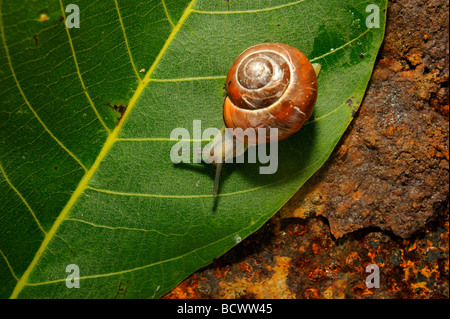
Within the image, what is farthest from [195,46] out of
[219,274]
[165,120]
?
[219,274]

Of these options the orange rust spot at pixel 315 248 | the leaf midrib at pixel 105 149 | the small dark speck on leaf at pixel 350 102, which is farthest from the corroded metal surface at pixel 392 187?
the leaf midrib at pixel 105 149

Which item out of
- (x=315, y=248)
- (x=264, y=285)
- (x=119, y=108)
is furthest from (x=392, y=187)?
(x=119, y=108)

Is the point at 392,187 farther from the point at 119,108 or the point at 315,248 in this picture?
the point at 119,108

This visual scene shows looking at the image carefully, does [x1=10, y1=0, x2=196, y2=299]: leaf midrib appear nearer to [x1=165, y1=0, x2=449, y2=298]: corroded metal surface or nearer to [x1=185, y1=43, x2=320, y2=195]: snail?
[x1=185, y1=43, x2=320, y2=195]: snail

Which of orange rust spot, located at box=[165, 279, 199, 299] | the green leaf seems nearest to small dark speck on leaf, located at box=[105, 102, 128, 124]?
the green leaf

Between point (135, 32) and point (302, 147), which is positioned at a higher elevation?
point (135, 32)

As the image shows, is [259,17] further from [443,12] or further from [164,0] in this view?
[443,12]

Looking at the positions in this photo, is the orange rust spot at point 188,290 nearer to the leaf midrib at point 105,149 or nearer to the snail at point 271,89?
the leaf midrib at point 105,149
